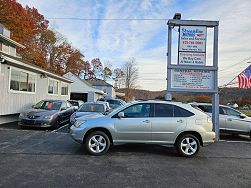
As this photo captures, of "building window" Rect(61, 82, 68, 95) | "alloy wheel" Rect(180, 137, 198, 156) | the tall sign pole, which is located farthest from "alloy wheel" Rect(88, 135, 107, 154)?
"building window" Rect(61, 82, 68, 95)

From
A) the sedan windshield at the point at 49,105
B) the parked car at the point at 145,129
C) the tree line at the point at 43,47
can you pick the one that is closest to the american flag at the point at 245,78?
the parked car at the point at 145,129

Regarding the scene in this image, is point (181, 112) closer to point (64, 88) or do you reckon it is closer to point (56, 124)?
point (56, 124)

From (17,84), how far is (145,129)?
33.0 ft

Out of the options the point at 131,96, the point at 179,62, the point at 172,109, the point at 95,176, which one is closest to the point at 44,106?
the point at 179,62

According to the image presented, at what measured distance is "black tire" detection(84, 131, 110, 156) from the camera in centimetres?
786

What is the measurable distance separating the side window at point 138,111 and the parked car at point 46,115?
6.08 metres

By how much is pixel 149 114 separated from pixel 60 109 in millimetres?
7678

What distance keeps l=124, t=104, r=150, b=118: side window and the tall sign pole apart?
3908mm

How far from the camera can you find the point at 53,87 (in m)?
A: 22.7

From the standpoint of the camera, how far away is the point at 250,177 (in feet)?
20.3

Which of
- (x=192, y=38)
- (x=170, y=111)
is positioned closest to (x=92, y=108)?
(x=192, y=38)

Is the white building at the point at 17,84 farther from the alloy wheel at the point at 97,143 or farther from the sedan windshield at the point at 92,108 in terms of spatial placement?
the alloy wheel at the point at 97,143

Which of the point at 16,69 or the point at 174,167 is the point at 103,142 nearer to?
the point at 174,167

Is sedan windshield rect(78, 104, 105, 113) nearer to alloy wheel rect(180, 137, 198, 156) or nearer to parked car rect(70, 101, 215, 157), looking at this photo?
parked car rect(70, 101, 215, 157)
